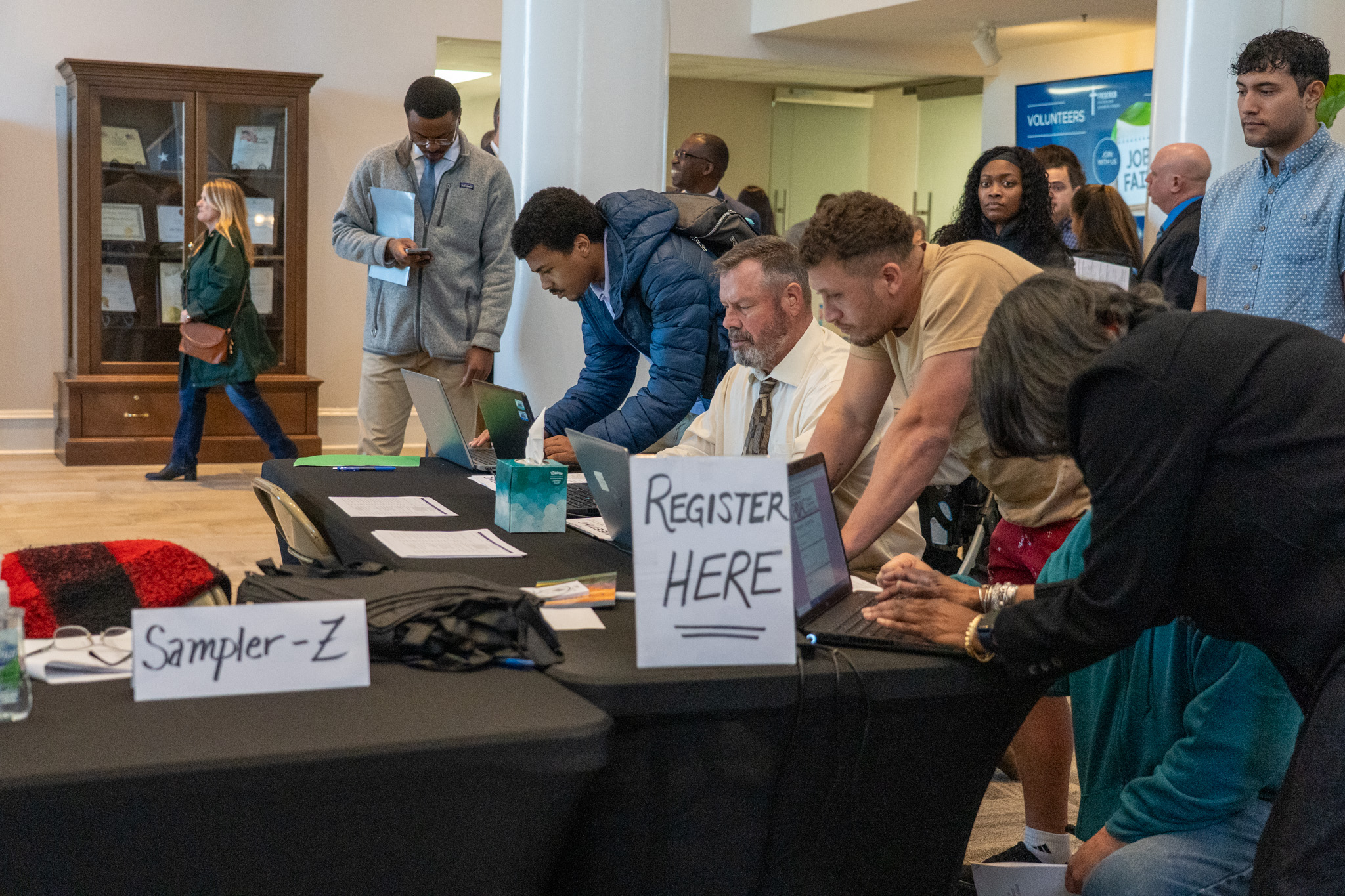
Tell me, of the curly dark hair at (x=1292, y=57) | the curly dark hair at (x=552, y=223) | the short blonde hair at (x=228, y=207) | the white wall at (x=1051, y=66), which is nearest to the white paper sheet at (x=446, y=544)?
the curly dark hair at (x=552, y=223)

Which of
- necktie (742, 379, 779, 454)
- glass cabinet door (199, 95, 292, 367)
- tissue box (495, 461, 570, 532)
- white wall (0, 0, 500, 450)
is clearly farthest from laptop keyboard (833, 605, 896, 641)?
white wall (0, 0, 500, 450)

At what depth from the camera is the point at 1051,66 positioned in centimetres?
833

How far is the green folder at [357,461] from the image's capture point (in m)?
2.95

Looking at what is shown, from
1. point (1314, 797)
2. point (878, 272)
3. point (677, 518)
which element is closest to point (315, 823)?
point (677, 518)

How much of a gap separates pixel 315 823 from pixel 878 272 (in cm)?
129

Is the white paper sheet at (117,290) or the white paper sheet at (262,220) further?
the white paper sheet at (262,220)

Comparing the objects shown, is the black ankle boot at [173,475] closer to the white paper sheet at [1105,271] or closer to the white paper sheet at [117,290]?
the white paper sheet at [117,290]

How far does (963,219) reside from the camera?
4.01 m

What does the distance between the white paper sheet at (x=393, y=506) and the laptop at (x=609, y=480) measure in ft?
1.11

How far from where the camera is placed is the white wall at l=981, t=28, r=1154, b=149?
7977mm

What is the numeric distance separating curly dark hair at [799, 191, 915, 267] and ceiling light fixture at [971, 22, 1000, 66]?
6.11 m

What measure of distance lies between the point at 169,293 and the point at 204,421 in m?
0.79

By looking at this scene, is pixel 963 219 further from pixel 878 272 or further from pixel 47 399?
pixel 47 399

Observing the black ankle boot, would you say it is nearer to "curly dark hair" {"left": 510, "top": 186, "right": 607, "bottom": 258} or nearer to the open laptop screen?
"curly dark hair" {"left": 510, "top": 186, "right": 607, "bottom": 258}
